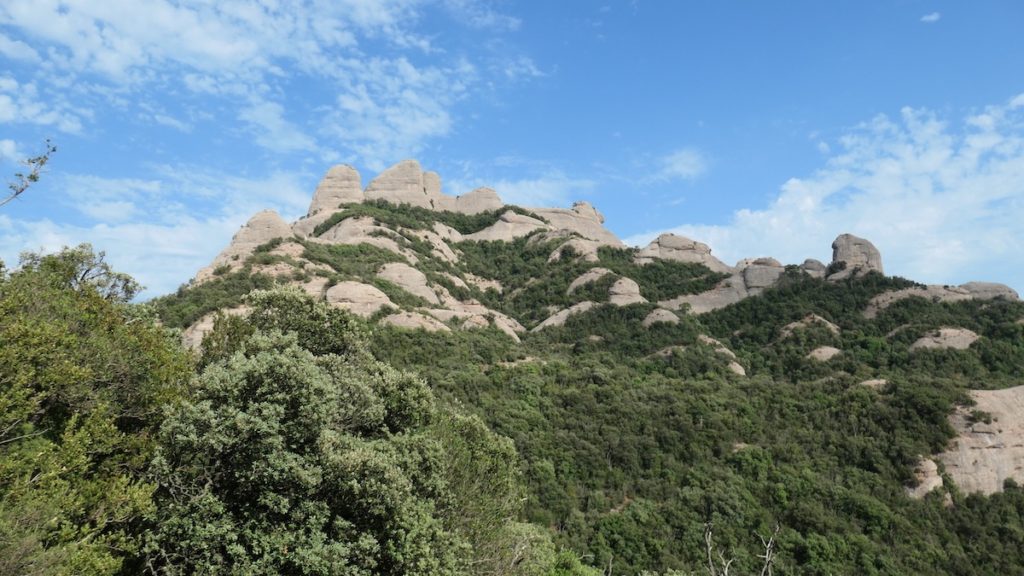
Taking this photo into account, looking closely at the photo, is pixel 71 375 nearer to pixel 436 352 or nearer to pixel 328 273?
pixel 436 352

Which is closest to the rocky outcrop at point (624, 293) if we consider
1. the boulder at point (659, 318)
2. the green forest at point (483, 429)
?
the green forest at point (483, 429)

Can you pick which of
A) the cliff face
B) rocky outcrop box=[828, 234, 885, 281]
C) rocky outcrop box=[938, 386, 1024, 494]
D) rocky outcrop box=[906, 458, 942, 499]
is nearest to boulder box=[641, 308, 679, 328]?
the cliff face

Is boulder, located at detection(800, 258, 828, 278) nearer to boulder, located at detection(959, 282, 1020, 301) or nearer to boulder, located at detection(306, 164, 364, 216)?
boulder, located at detection(959, 282, 1020, 301)

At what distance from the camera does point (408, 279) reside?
71.5 metres

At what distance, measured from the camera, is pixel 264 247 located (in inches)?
2512

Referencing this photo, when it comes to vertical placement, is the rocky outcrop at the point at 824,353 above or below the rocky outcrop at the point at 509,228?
below

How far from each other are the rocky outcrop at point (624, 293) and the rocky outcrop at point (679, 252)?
16991 mm

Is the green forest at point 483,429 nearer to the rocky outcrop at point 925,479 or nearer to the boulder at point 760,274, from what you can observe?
the rocky outcrop at point 925,479

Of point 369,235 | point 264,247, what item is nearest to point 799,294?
point 369,235

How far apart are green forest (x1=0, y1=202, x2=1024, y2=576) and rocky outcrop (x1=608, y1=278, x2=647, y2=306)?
227 cm

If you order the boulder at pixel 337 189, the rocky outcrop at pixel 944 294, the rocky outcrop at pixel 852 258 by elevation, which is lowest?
the rocky outcrop at pixel 944 294

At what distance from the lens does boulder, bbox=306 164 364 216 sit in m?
106

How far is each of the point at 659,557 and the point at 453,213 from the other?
93304 millimetres

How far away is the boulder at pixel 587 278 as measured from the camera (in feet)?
280
